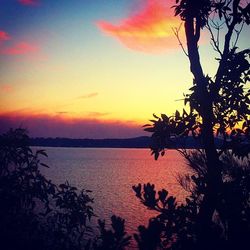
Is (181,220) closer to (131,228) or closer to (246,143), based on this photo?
(246,143)

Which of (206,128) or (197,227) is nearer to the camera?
(197,227)

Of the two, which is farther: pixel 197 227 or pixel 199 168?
pixel 199 168

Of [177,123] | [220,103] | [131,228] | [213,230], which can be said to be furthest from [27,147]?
[131,228]

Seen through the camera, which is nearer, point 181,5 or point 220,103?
point 181,5

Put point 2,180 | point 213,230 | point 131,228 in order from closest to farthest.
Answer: point 213,230 < point 2,180 < point 131,228

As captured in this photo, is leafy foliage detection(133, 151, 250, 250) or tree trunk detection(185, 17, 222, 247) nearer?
leafy foliage detection(133, 151, 250, 250)

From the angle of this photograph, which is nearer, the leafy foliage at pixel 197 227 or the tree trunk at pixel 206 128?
the leafy foliage at pixel 197 227

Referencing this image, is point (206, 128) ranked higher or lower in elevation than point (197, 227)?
higher

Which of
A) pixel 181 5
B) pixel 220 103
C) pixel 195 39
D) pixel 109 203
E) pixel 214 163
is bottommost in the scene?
pixel 109 203

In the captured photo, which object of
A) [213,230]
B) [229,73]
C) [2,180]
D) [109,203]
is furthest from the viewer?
[109,203]

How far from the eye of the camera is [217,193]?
3830mm

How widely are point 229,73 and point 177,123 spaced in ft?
3.90

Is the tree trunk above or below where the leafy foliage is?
above

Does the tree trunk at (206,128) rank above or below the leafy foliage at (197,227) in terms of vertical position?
above
